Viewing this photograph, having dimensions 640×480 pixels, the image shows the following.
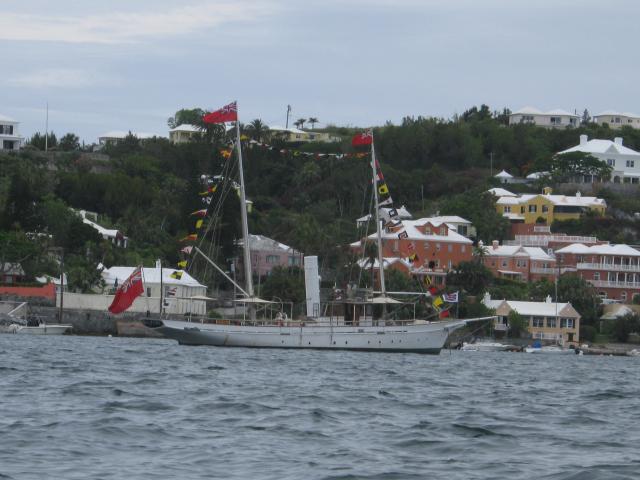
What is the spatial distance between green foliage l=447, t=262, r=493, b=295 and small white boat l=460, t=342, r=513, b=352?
11.3 metres

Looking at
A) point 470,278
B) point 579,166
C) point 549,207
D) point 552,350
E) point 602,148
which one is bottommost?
point 552,350

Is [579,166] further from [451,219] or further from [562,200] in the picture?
[451,219]

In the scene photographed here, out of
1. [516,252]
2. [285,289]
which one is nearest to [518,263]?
[516,252]

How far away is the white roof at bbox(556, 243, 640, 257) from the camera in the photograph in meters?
121

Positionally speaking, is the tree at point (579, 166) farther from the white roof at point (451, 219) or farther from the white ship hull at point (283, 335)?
the white ship hull at point (283, 335)

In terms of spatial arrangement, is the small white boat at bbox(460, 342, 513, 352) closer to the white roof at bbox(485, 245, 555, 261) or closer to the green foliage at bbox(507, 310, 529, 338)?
the green foliage at bbox(507, 310, 529, 338)

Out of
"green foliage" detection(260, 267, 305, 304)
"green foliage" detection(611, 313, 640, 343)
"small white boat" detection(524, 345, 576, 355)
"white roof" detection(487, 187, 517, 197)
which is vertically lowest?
"small white boat" detection(524, 345, 576, 355)

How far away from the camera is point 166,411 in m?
29.3

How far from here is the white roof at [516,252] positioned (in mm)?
122312

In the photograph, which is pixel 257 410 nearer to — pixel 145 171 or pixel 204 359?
pixel 204 359

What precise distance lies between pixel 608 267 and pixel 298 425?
9562 centimetres

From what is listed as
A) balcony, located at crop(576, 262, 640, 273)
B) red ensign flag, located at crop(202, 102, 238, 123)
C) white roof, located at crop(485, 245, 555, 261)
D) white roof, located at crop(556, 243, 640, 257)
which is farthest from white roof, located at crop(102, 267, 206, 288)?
white roof, located at crop(556, 243, 640, 257)

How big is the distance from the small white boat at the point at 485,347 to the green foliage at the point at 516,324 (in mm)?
5004

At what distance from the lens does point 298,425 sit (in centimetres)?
2786
